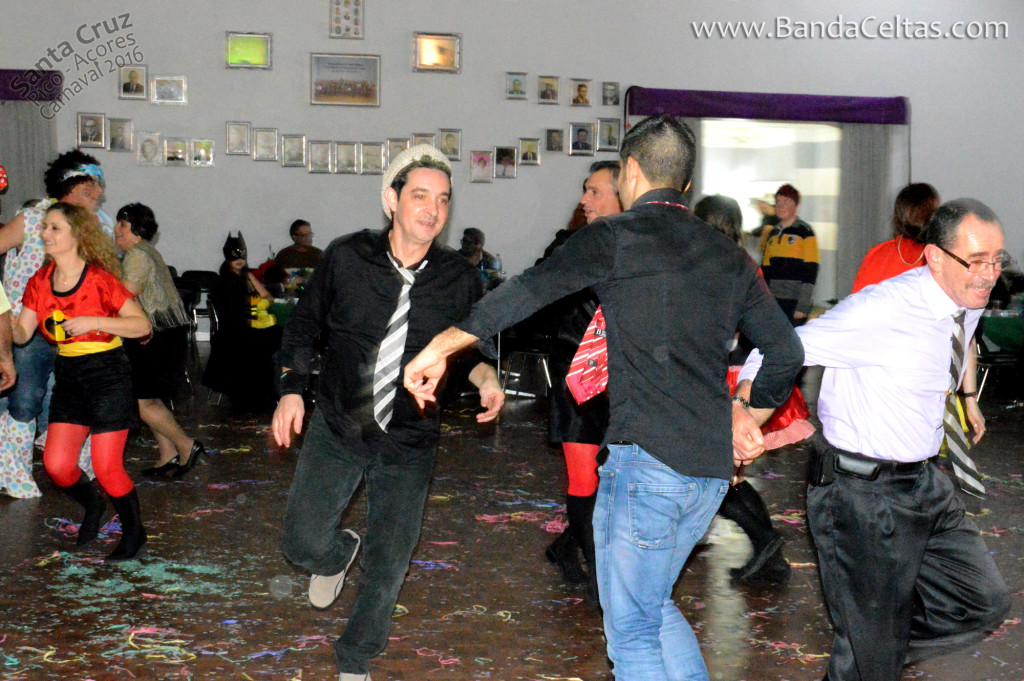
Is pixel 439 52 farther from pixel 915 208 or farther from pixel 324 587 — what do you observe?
pixel 324 587

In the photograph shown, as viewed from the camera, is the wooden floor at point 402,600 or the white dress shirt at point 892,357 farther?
the wooden floor at point 402,600

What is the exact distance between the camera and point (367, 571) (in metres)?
2.85

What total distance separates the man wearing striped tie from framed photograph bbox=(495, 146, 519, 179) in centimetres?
942

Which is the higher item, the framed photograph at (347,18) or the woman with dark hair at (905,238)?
the framed photograph at (347,18)

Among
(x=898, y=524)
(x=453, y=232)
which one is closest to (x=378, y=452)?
(x=898, y=524)

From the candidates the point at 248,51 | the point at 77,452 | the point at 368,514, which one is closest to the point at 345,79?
the point at 248,51

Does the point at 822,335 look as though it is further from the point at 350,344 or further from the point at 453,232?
the point at 453,232

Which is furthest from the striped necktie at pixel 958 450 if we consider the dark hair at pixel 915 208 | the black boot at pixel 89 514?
the black boot at pixel 89 514

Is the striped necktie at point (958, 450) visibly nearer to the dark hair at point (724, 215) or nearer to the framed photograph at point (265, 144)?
the dark hair at point (724, 215)

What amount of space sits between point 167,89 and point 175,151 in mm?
689

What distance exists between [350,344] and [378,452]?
31 cm

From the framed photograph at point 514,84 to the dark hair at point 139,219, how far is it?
708 cm

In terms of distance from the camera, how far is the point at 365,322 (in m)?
2.90

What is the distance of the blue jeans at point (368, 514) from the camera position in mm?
2836
